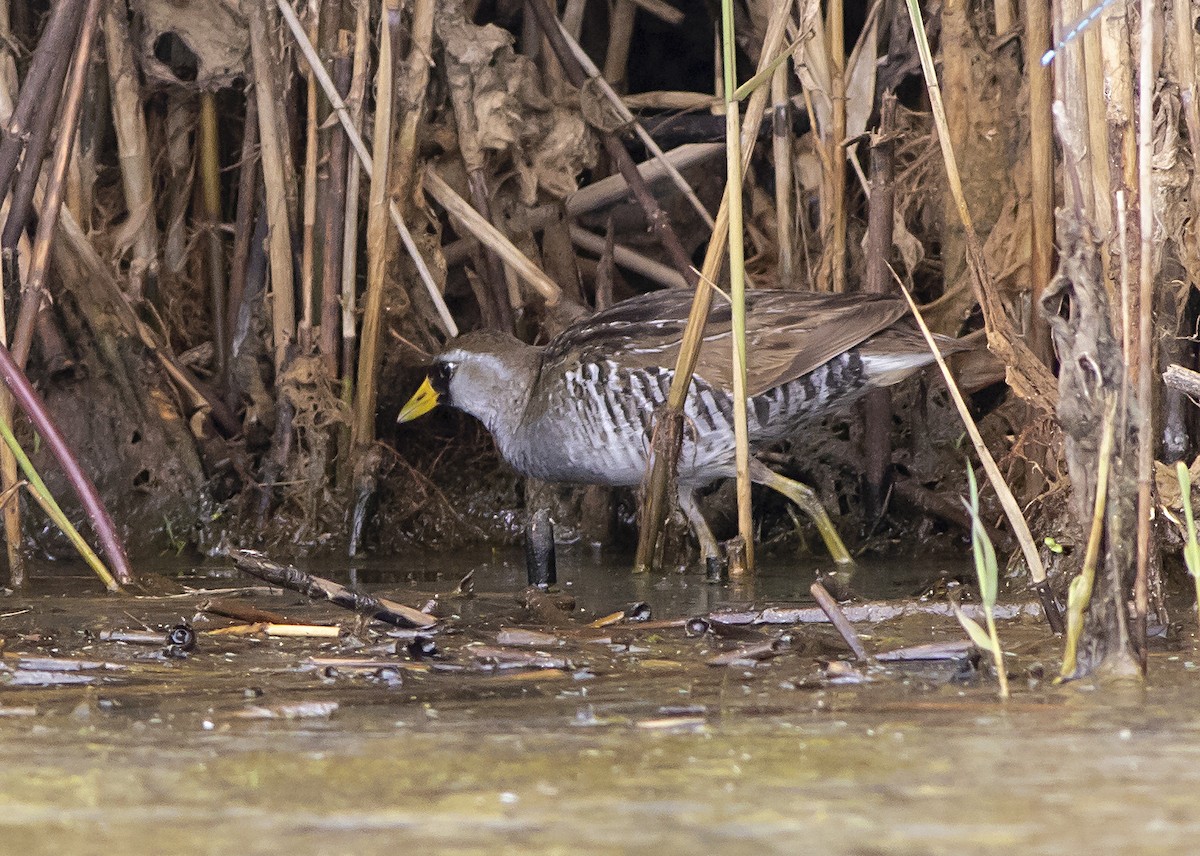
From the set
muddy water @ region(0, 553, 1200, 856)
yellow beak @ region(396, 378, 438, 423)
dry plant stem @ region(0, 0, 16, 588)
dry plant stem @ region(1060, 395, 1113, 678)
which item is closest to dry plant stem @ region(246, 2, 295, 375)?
yellow beak @ region(396, 378, 438, 423)

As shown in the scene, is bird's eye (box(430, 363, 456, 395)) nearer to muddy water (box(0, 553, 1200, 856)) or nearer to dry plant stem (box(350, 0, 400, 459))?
dry plant stem (box(350, 0, 400, 459))

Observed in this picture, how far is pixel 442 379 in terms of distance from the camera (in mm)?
4867

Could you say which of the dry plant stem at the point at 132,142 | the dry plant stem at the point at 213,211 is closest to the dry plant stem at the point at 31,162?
the dry plant stem at the point at 132,142

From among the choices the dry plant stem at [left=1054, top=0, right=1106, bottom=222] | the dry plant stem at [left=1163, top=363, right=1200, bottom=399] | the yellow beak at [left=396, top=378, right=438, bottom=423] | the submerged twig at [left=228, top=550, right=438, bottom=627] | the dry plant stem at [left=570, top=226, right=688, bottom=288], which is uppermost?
the dry plant stem at [left=1054, top=0, right=1106, bottom=222]

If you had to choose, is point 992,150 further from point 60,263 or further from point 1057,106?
point 60,263

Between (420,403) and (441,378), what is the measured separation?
125 millimetres

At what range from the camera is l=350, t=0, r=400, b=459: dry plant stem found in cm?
442

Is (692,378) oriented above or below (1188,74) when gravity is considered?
below

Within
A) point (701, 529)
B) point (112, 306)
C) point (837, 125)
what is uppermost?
point (837, 125)

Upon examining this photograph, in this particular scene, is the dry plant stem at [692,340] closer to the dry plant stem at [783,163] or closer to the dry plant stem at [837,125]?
the dry plant stem at [837,125]

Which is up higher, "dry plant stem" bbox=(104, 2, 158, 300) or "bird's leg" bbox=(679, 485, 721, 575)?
"dry plant stem" bbox=(104, 2, 158, 300)

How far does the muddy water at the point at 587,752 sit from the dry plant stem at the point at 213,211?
230 centimetres

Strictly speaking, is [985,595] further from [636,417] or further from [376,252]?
[376,252]

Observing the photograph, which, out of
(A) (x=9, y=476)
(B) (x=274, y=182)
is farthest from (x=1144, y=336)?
(B) (x=274, y=182)
